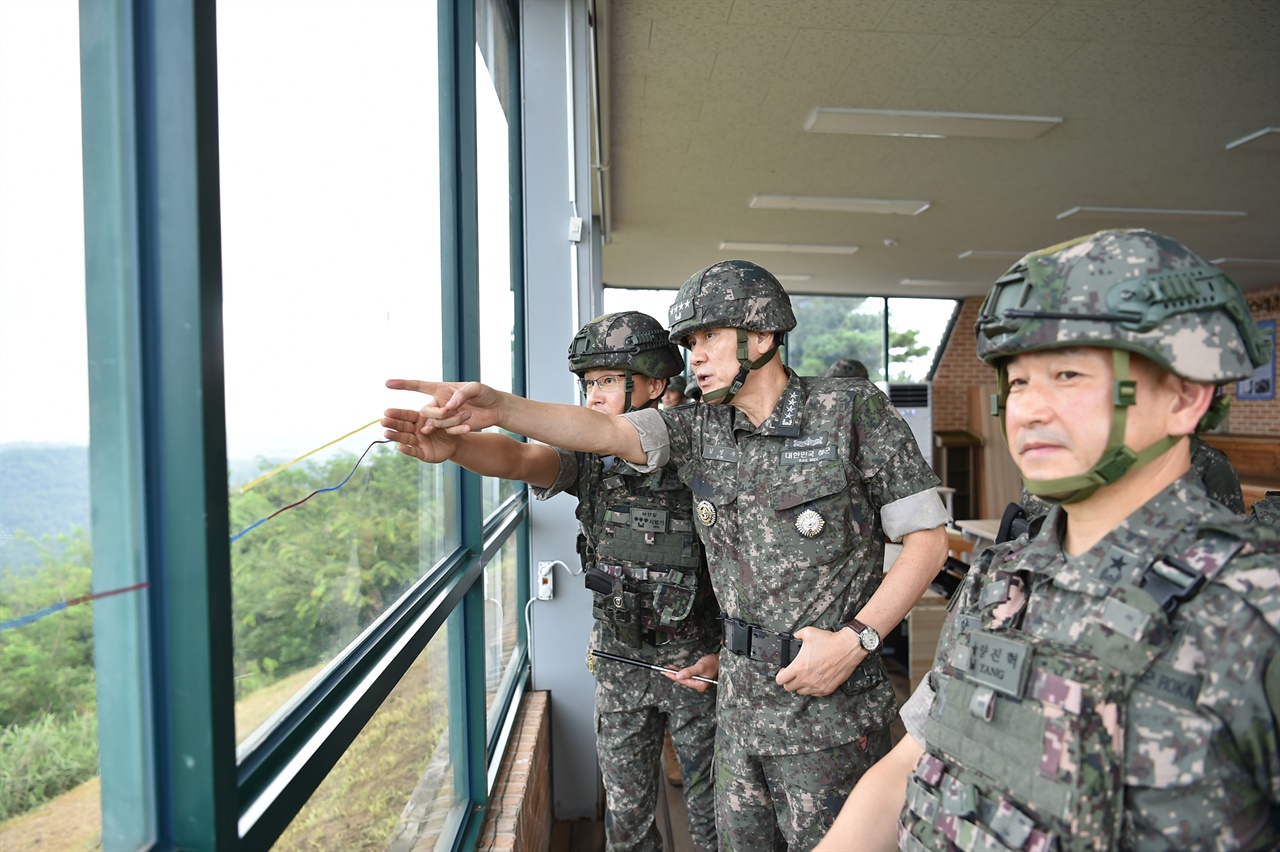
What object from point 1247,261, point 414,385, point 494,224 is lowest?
point 414,385

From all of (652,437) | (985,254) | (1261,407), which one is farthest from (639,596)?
(1261,407)

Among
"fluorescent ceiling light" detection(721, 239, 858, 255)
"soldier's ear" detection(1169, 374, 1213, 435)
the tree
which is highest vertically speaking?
"fluorescent ceiling light" detection(721, 239, 858, 255)

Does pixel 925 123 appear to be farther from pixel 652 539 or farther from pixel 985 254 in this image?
pixel 985 254

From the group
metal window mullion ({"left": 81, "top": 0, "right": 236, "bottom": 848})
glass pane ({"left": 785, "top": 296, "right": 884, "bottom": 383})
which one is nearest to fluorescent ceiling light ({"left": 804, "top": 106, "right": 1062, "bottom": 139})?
metal window mullion ({"left": 81, "top": 0, "right": 236, "bottom": 848})

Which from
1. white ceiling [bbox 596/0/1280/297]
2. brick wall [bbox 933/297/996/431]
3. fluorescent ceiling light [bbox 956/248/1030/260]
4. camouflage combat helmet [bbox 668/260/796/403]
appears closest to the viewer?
camouflage combat helmet [bbox 668/260/796/403]

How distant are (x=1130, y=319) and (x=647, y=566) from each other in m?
1.53

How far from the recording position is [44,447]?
2.18 ft

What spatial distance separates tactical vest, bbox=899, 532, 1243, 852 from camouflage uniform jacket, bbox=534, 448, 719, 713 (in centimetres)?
121

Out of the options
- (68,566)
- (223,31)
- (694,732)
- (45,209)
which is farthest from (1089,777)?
(694,732)

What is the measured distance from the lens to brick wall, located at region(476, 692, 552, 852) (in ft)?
7.10

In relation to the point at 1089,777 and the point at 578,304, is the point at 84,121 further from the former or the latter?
the point at 578,304

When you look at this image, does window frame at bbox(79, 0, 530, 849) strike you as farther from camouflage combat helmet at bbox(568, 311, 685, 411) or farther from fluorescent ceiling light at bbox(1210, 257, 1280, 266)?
fluorescent ceiling light at bbox(1210, 257, 1280, 266)

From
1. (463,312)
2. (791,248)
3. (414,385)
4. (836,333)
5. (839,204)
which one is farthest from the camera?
(836,333)

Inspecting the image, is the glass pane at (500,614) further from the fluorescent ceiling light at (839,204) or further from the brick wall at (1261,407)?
the brick wall at (1261,407)
